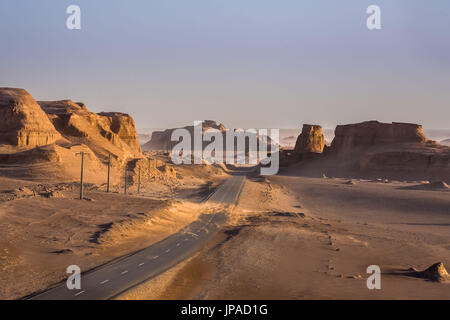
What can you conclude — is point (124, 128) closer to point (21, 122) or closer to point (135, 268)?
point (21, 122)

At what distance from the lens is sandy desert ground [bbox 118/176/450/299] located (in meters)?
20.6

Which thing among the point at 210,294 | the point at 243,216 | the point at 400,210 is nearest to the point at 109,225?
the point at 210,294

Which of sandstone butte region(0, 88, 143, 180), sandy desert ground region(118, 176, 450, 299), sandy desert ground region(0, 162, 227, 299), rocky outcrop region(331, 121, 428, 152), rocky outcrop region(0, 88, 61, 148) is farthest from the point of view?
rocky outcrop region(331, 121, 428, 152)

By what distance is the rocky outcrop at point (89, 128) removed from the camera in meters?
69.3

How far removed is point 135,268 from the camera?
72.5 feet

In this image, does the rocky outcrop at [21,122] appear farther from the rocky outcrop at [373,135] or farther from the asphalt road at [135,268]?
the rocky outcrop at [373,135]

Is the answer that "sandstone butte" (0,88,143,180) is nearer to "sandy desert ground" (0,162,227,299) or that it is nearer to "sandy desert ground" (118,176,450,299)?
"sandy desert ground" (0,162,227,299)

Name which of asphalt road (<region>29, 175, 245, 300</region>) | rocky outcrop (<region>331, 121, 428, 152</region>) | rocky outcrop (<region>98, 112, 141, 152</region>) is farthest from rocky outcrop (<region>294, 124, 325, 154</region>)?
asphalt road (<region>29, 175, 245, 300</region>)

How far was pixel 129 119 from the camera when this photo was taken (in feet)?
342

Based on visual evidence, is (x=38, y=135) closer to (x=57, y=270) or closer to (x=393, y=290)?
(x=57, y=270)

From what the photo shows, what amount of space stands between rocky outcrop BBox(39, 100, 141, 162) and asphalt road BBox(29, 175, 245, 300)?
37928mm

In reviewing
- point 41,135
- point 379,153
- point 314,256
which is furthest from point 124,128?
point 314,256

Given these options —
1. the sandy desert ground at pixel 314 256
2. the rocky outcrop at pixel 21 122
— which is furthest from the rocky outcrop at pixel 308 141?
the rocky outcrop at pixel 21 122

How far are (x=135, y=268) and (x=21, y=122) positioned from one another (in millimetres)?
37866
